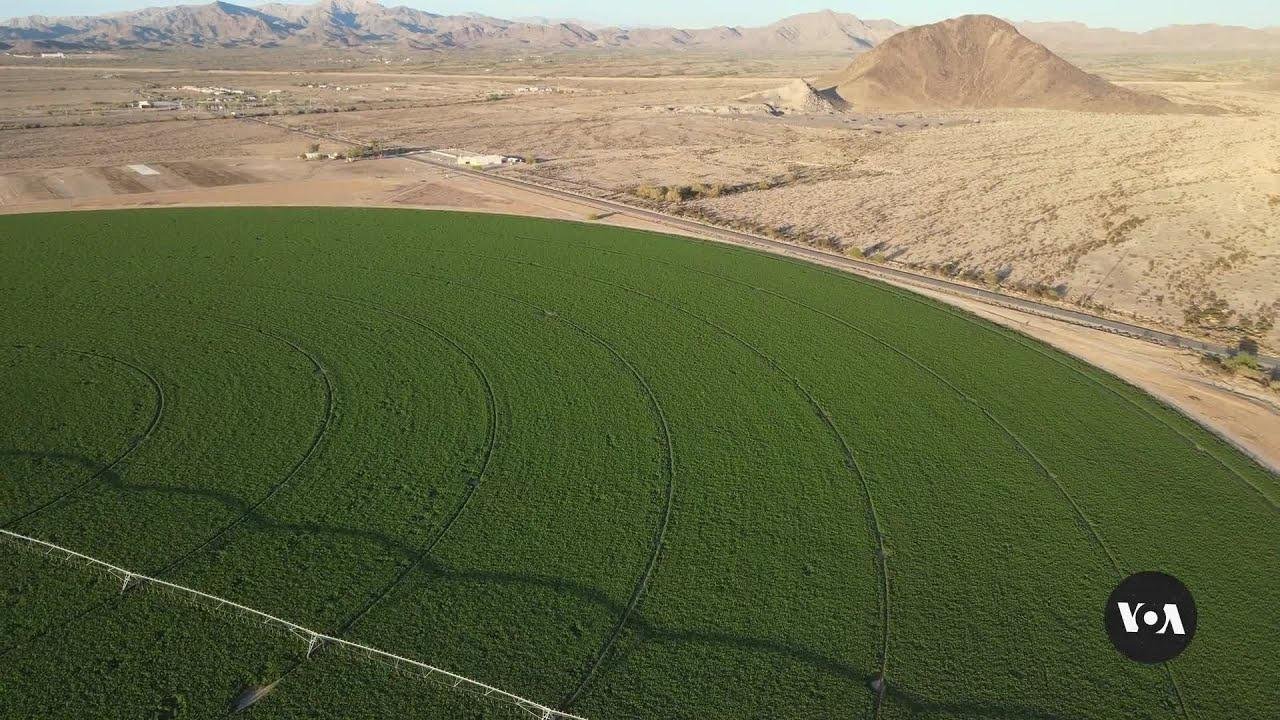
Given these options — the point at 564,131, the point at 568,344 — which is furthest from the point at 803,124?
the point at 568,344

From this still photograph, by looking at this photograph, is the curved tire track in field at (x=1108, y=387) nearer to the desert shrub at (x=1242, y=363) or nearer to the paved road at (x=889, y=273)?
the paved road at (x=889, y=273)

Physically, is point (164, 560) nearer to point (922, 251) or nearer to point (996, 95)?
point (922, 251)

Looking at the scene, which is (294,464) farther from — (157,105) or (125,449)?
(157,105)

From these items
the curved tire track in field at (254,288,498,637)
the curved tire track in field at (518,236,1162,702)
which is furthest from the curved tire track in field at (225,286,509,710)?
the curved tire track in field at (518,236,1162,702)

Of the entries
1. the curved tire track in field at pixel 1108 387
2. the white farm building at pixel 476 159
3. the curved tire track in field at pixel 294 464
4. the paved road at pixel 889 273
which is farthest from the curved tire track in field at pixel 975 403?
the white farm building at pixel 476 159

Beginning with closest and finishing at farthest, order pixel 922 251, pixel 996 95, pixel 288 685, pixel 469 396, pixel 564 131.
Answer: pixel 288 685 < pixel 469 396 < pixel 922 251 < pixel 564 131 < pixel 996 95

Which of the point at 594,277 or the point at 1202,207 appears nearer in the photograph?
the point at 594,277
